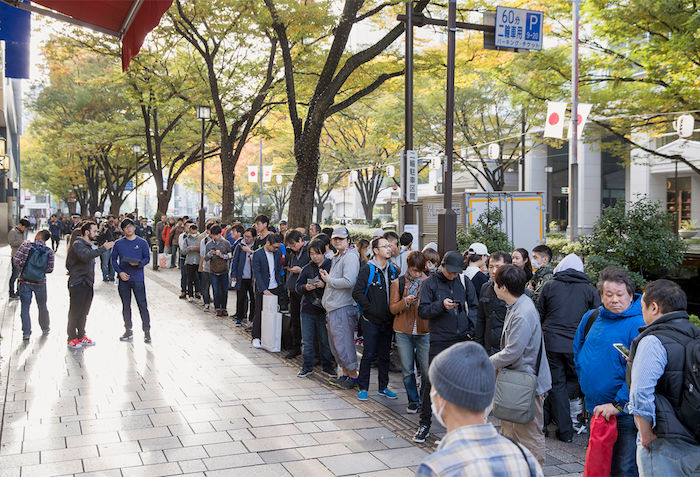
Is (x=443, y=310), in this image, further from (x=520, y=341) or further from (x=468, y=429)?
(x=468, y=429)

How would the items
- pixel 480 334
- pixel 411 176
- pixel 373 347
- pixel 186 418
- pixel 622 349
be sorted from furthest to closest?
1. pixel 411 176
2. pixel 373 347
3. pixel 186 418
4. pixel 480 334
5. pixel 622 349

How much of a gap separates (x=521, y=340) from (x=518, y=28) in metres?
7.09

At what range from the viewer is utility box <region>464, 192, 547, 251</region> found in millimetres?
15164

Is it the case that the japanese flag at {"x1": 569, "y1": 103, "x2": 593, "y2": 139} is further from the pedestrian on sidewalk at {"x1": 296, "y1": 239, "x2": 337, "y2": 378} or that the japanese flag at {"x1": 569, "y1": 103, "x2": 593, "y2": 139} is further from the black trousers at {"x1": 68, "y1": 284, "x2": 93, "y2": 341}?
the black trousers at {"x1": 68, "y1": 284, "x2": 93, "y2": 341}

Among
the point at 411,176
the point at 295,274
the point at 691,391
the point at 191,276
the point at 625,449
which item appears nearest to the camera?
the point at 691,391

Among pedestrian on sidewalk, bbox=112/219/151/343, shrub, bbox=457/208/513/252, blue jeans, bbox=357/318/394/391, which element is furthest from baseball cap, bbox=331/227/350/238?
shrub, bbox=457/208/513/252

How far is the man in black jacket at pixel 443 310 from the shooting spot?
576 cm

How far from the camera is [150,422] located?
6.14m

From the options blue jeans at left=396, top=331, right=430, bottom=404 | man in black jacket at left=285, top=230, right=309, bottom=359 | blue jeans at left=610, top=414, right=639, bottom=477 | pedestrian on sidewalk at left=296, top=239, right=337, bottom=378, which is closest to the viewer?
blue jeans at left=610, top=414, right=639, bottom=477

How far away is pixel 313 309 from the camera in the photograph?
8109 millimetres

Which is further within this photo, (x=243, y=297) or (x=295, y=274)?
(x=243, y=297)

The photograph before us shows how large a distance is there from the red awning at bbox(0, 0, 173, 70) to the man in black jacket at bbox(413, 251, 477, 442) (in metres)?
3.22

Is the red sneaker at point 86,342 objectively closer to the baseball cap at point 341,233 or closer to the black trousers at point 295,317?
the black trousers at point 295,317

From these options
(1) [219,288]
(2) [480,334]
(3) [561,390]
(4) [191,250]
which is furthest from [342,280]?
(4) [191,250]
